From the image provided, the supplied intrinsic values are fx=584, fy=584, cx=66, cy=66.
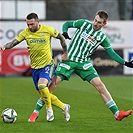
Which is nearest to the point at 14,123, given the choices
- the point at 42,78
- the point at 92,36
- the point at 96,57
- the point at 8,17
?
the point at 42,78

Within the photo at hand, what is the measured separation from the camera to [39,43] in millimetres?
10039

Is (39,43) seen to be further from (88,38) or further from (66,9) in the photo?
(66,9)

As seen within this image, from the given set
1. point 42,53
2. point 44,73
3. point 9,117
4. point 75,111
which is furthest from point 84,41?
point 75,111

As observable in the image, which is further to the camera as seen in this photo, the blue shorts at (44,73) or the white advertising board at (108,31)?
the white advertising board at (108,31)

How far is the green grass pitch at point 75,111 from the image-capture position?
924 centimetres

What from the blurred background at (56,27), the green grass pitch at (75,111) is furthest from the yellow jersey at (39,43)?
the blurred background at (56,27)

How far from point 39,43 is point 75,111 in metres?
2.44

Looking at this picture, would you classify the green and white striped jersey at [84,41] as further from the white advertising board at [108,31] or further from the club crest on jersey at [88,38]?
the white advertising board at [108,31]

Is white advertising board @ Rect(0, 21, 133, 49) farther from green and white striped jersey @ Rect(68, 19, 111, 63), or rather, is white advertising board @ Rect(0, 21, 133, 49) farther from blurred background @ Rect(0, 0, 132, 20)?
green and white striped jersey @ Rect(68, 19, 111, 63)

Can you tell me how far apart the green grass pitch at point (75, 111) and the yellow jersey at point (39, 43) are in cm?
105

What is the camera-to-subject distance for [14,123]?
9922 mm

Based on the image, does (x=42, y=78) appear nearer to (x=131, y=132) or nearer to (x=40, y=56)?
(x=40, y=56)

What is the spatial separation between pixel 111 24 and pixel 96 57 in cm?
178

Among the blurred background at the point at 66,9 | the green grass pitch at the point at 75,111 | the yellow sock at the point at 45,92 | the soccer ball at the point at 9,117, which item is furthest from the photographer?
the blurred background at the point at 66,9
